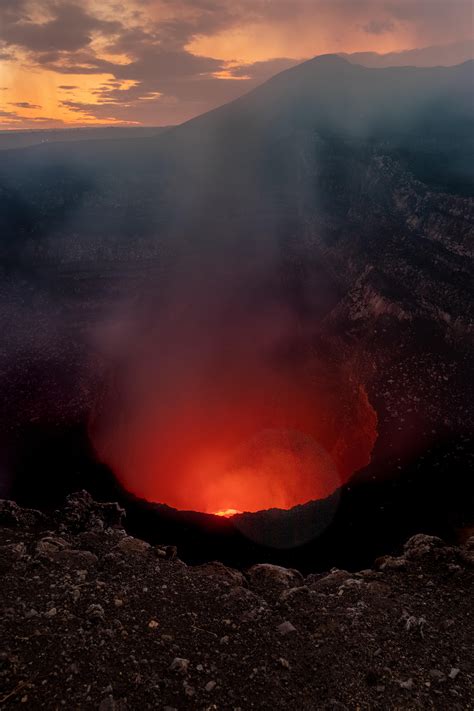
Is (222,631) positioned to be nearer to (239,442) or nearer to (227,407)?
(239,442)

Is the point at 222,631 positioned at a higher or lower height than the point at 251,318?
lower

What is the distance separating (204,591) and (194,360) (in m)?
21.6

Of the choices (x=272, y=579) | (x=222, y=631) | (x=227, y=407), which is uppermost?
(x=222, y=631)

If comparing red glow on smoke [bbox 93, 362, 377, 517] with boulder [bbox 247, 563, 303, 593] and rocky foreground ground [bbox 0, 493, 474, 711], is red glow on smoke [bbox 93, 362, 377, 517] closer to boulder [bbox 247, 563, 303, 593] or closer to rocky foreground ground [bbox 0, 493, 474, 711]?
boulder [bbox 247, 563, 303, 593]

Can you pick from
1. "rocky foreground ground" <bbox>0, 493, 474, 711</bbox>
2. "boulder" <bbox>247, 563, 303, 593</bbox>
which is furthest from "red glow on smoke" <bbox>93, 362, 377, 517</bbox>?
"rocky foreground ground" <bbox>0, 493, 474, 711</bbox>

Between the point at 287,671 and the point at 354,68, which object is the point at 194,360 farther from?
the point at 354,68

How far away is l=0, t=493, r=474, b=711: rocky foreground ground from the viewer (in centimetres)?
819

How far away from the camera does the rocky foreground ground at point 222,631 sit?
26.9 ft

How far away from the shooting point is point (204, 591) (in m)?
11.1

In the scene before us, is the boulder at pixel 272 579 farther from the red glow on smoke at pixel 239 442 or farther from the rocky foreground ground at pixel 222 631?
the red glow on smoke at pixel 239 442

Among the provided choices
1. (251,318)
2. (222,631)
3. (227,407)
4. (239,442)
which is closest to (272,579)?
(222,631)

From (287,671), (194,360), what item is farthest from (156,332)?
(287,671)

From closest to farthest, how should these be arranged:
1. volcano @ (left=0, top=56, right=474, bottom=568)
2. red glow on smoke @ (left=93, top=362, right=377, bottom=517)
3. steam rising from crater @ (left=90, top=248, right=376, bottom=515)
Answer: volcano @ (left=0, top=56, right=474, bottom=568) < red glow on smoke @ (left=93, top=362, right=377, bottom=517) < steam rising from crater @ (left=90, top=248, right=376, bottom=515)

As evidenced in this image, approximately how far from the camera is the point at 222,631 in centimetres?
980
